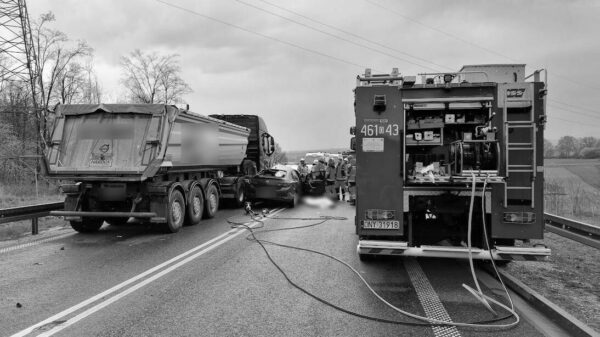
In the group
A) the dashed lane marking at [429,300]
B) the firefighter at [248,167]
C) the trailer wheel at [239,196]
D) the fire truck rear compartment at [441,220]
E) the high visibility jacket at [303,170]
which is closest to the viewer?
the dashed lane marking at [429,300]

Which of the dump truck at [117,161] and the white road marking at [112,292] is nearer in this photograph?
the white road marking at [112,292]

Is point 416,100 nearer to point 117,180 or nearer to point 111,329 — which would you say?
point 111,329

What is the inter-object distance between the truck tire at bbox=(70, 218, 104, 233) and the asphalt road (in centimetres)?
134

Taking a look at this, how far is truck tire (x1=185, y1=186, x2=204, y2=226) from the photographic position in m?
11.4

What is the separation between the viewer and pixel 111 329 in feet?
14.3

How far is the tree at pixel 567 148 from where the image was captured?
37.4m

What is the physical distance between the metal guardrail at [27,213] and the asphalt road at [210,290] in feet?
4.44

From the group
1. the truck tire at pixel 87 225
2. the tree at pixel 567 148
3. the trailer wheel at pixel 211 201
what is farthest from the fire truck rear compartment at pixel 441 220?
the tree at pixel 567 148

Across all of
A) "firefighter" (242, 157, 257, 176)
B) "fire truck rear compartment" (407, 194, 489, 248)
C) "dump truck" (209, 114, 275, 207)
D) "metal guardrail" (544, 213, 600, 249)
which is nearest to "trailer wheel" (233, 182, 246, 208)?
"dump truck" (209, 114, 275, 207)

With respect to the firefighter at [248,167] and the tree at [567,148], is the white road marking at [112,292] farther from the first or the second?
the tree at [567,148]

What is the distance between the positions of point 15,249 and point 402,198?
23.2 feet

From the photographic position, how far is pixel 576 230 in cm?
647

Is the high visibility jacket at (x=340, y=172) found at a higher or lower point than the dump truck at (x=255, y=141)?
lower

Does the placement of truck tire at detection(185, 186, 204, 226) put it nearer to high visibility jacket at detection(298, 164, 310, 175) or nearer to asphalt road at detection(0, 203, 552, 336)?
asphalt road at detection(0, 203, 552, 336)
